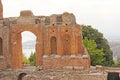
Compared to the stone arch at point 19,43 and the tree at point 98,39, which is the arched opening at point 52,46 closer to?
the stone arch at point 19,43

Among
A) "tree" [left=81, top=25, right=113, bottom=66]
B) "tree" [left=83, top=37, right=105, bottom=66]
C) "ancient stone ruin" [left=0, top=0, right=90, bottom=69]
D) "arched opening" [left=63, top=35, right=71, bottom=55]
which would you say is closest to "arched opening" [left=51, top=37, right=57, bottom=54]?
"ancient stone ruin" [left=0, top=0, right=90, bottom=69]

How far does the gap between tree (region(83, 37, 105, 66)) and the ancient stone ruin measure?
13869 millimetres

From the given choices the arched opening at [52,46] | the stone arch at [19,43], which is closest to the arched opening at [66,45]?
the arched opening at [52,46]

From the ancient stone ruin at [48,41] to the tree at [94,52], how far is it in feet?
45.5

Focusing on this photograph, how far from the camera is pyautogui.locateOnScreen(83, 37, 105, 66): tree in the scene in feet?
198

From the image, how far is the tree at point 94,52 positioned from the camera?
6041 centimetres

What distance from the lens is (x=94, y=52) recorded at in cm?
6056

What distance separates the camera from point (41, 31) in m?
46.7

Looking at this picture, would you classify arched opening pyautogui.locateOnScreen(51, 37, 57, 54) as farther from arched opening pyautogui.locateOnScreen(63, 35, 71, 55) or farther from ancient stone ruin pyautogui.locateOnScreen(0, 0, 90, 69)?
arched opening pyautogui.locateOnScreen(63, 35, 71, 55)

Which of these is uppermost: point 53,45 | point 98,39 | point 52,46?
point 98,39

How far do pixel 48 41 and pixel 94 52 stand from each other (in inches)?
598

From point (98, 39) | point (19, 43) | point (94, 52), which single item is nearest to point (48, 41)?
point (19, 43)

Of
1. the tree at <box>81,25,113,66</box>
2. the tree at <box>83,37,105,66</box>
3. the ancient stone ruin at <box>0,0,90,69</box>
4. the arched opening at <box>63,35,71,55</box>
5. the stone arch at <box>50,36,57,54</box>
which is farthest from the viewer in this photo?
the tree at <box>81,25,113,66</box>

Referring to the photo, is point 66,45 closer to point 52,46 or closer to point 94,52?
point 52,46
